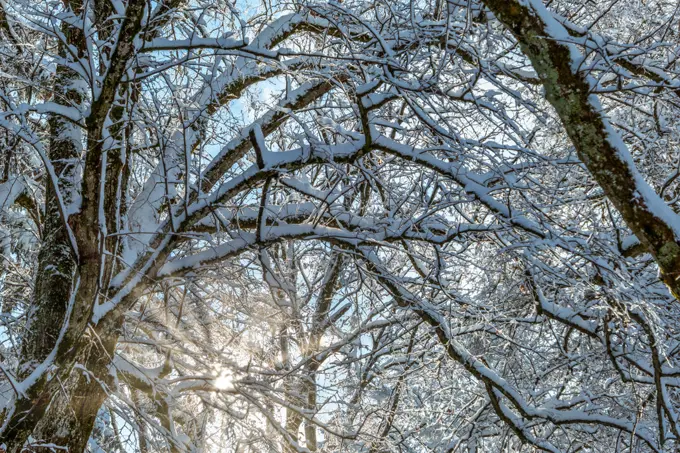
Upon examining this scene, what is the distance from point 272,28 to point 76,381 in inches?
122

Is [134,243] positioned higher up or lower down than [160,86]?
lower down

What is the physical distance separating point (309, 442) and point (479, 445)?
267cm

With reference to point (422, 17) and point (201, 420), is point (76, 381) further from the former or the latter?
point (422, 17)

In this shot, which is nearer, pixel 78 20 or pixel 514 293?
pixel 78 20

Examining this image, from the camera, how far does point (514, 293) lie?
16.8 feet

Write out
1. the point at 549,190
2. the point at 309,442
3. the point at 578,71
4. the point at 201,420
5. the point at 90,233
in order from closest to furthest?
the point at 578,71, the point at 90,233, the point at 549,190, the point at 201,420, the point at 309,442

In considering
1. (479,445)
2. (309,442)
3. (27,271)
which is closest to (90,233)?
(27,271)

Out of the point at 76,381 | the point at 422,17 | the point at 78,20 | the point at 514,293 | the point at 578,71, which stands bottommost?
the point at 76,381

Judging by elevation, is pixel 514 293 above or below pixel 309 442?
above

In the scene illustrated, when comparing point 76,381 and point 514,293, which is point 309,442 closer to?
point 514,293

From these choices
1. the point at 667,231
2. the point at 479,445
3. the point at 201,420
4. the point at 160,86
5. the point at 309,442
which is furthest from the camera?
the point at 309,442

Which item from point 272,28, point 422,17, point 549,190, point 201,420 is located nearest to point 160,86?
point 272,28

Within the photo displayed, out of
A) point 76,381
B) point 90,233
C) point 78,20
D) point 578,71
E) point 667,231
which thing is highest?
point 78,20

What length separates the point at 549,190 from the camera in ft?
10.6
